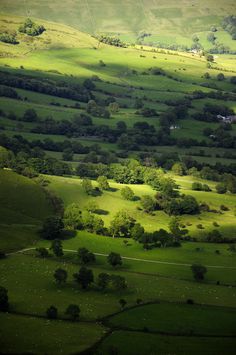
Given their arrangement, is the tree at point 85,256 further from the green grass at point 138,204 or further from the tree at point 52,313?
Result: the tree at point 52,313

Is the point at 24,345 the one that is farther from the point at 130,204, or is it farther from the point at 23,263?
the point at 130,204

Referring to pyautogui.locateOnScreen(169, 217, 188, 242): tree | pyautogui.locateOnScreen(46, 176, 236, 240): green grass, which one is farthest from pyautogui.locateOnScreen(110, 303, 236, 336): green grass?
pyautogui.locateOnScreen(46, 176, 236, 240): green grass

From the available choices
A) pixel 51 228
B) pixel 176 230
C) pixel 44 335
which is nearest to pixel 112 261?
pixel 51 228

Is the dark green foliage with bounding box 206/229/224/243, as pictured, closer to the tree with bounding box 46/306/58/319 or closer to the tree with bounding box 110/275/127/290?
the tree with bounding box 110/275/127/290

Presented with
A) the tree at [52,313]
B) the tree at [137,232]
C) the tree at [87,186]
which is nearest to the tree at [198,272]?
the tree at [137,232]

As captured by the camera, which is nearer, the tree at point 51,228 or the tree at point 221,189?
the tree at point 51,228

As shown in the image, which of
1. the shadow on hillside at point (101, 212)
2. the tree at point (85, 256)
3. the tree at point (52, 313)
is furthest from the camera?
the shadow on hillside at point (101, 212)
